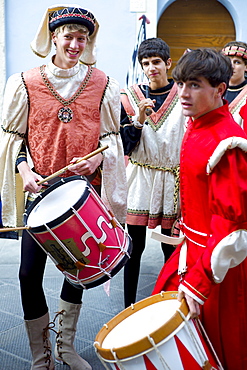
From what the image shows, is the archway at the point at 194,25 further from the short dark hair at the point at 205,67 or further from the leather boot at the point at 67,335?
the short dark hair at the point at 205,67

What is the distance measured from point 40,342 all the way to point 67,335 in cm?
19

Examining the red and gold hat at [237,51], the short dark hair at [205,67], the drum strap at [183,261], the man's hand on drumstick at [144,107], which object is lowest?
the drum strap at [183,261]

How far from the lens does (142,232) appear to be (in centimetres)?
317

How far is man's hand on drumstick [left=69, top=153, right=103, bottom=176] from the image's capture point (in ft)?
7.43

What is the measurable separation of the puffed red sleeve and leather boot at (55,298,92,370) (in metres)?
1.03

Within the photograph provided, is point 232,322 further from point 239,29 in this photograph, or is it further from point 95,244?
point 239,29

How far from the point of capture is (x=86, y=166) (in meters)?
2.30

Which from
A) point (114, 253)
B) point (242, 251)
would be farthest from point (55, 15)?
point (242, 251)


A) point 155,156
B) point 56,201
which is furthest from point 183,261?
point 155,156

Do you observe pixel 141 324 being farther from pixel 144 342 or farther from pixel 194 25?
pixel 194 25

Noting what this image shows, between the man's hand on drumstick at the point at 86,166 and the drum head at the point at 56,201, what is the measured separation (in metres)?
0.11

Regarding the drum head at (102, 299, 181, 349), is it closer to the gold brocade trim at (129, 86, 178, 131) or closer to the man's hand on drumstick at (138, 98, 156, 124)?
the man's hand on drumstick at (138, 98, 156, 124)

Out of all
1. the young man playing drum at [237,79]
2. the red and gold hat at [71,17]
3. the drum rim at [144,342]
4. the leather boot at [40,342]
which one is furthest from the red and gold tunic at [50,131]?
the young man playing drum at [237,79]

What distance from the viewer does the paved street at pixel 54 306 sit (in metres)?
2.75
